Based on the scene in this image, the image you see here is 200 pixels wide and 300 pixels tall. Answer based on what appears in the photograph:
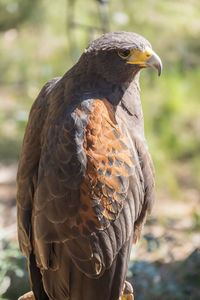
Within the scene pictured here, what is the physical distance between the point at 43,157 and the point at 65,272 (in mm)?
526

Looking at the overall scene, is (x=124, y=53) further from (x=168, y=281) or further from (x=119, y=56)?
(x=168, y=281)

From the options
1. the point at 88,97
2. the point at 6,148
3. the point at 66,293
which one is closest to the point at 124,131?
the point at 88,97

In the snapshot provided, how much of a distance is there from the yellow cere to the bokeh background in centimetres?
201

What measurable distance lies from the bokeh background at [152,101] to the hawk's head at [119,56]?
1.90m

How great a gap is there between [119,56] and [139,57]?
0.09m

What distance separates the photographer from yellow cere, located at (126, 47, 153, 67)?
7.29ft

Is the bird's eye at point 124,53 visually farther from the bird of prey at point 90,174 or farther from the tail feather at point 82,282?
the tail feather at point 82,282

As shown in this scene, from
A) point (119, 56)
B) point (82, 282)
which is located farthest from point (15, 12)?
point (82, 282)

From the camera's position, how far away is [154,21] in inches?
213

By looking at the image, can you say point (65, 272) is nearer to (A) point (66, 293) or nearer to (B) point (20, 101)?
(A) point (66, 293)

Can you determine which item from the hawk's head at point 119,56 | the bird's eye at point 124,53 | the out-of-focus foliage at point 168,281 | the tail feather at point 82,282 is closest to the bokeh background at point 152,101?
the out-of-focus foliage at point 168,281

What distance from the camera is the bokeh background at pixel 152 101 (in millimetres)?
4113

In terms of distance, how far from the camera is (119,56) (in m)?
2.24

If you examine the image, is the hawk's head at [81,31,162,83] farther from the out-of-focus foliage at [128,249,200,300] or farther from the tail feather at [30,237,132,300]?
the out-of-focus foliage at [128,249,200,300]
